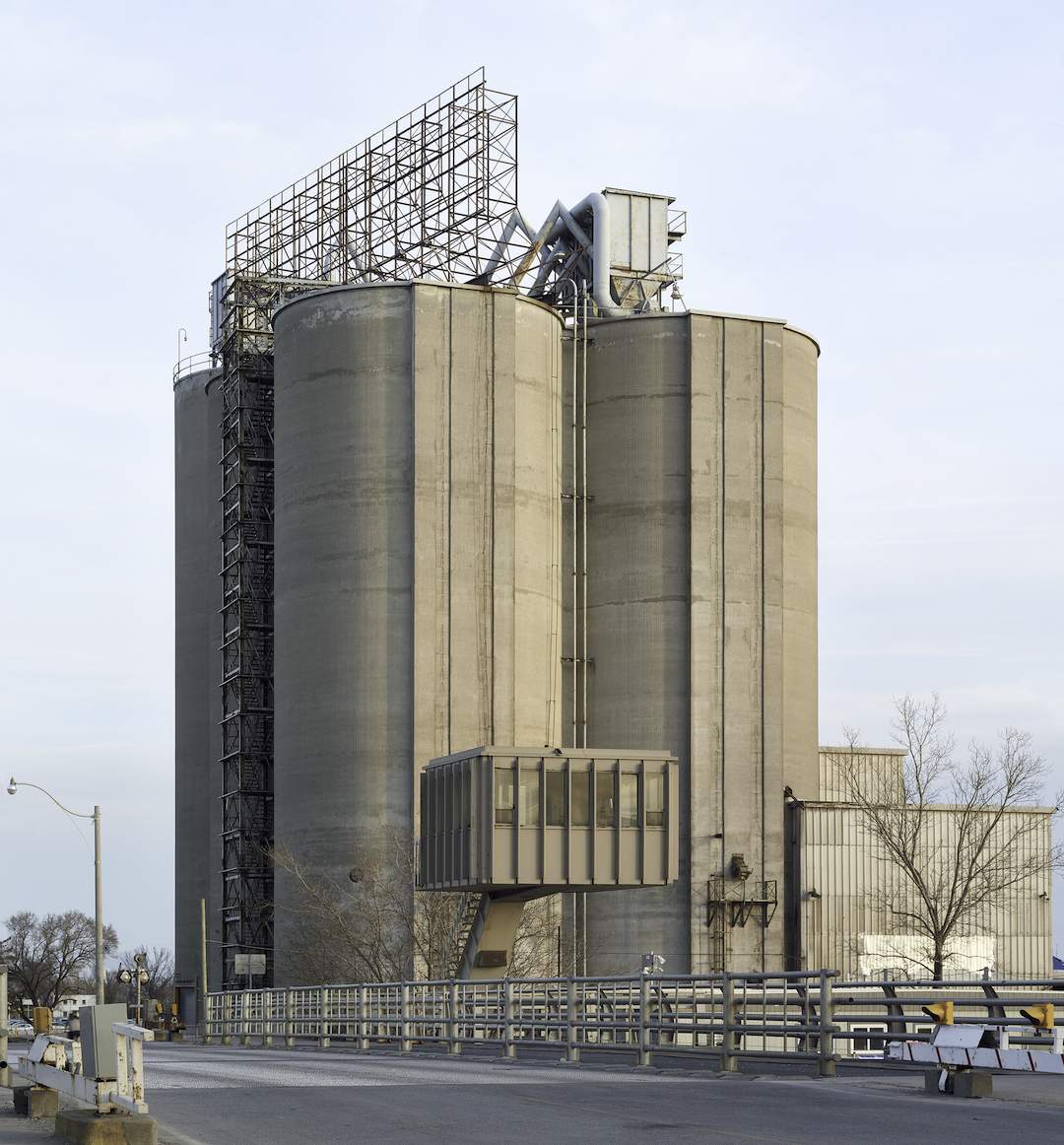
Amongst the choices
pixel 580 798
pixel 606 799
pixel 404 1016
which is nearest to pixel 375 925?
pixel 606 799

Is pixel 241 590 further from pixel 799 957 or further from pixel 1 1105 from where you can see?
pixel 1 1105

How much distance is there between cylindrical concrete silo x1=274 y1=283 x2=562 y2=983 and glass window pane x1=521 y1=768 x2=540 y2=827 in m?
26.4

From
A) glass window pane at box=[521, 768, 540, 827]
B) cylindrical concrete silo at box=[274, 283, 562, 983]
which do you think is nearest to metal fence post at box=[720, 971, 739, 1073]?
glass window pane at box=[521, 768, 540, 827]

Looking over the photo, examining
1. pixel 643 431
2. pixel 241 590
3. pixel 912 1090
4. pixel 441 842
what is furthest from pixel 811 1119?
pixel 241 590

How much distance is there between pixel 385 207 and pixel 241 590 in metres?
21.1

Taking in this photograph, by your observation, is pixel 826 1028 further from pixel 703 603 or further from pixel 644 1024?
pixel 703 603

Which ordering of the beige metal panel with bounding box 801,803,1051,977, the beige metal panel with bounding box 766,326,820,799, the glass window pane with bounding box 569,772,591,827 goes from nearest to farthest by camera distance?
the glass window pane with bounding box 569,772,591,827
the beige metal panel with bounding box 801,803,1051,977
the beige metal panel with bounding box 766,326,820,799

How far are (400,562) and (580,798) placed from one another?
2834cm

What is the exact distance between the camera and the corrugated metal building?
82562 mm

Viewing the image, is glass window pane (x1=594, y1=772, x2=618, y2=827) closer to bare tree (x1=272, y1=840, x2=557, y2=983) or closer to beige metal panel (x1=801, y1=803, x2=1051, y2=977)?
bare tree (x1=272, y1=840, x2=557, y2=983)

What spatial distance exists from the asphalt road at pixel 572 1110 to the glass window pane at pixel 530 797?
2564 centimetres

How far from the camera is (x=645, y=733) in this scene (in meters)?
83.8

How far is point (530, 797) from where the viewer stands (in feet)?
172

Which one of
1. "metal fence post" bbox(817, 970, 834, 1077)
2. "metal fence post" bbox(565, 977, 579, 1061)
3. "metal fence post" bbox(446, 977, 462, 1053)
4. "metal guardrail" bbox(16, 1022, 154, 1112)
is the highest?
"metal guardrail" bbox(16, 1022, 154, 1112)
